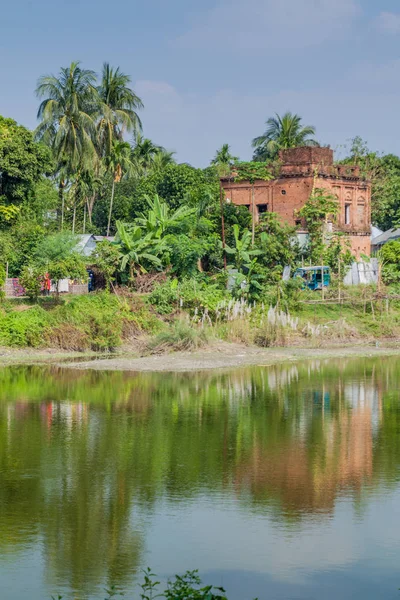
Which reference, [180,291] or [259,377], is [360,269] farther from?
[259,377]

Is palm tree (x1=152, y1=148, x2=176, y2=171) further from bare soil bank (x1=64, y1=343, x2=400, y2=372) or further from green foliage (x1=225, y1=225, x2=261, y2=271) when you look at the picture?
bare soil bank (x1=64, y1=343, x2=400, y2=372)

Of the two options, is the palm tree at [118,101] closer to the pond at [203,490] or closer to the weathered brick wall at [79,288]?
the weathered brick wall at [79,288]

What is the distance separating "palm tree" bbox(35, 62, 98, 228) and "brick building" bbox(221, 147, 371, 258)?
358 inches

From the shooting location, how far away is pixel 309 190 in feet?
187

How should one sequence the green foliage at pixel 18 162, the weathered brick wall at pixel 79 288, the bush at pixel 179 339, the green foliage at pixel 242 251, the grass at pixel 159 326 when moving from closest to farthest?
the bush at pixel 179 339, the grass at pixel 159 326, the green foliage at pixel 18 162, the weathered brick wall at pixel 79 288, the green foliage at pixel 242 251

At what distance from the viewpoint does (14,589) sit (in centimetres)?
1244

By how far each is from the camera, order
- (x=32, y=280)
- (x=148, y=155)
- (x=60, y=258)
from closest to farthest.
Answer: (x=32, y=280)
(x=60, y=258)
(x=148, y=155)

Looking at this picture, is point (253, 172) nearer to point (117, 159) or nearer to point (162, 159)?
point (117, 159)

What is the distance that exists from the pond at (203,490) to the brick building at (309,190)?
28686 mm

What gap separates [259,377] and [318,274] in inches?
805

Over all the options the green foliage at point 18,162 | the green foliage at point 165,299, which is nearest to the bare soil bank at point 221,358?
the green foliage at point 165,299

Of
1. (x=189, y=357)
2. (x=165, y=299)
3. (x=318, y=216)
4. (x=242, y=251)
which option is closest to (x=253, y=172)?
(x=318, y=216)

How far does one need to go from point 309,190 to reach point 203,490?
41.4m

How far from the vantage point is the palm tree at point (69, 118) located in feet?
182
